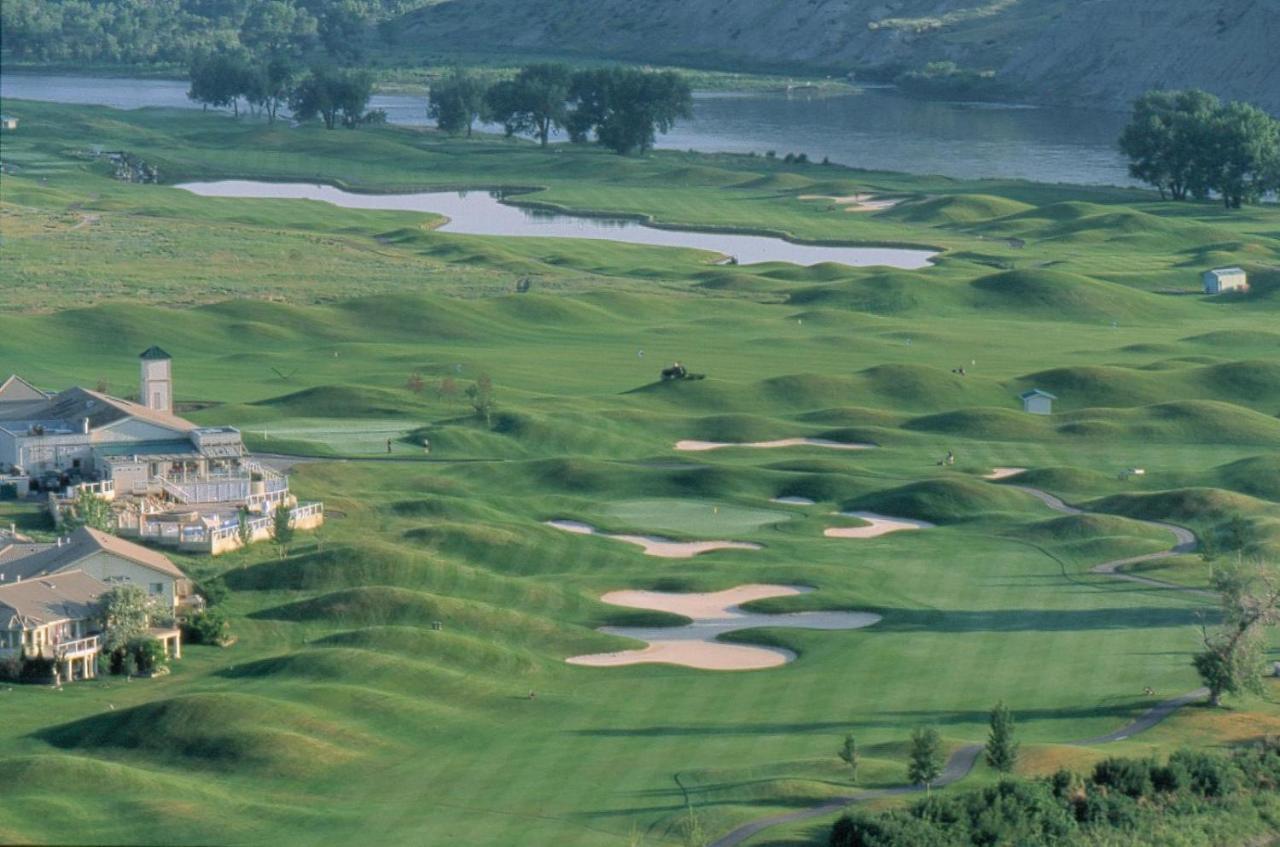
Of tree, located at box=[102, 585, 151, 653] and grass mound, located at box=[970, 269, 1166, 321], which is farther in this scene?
grass mound, located at box=[970, 269, 1166, 321]

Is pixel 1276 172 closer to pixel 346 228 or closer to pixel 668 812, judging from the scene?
pixel 346 228

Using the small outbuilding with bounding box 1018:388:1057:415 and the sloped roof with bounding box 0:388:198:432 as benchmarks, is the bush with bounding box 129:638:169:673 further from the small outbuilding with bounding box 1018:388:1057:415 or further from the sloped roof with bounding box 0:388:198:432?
the small outbuilding with bounding box 1018:388:1057:415

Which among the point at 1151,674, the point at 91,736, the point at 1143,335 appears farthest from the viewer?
the point at 1143,335

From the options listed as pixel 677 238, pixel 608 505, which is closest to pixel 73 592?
pixel 608 505

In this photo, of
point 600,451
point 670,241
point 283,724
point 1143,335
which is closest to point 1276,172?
point 670,241

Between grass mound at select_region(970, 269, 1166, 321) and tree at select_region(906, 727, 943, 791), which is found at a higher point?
tree at select_region(906, 727, 943, 791)

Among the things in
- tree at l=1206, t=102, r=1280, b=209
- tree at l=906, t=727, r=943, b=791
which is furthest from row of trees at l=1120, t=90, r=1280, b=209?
tree at l=906, t=727, r=943, b=791

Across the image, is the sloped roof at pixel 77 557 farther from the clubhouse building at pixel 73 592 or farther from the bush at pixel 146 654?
the bush at pixel 146 654
